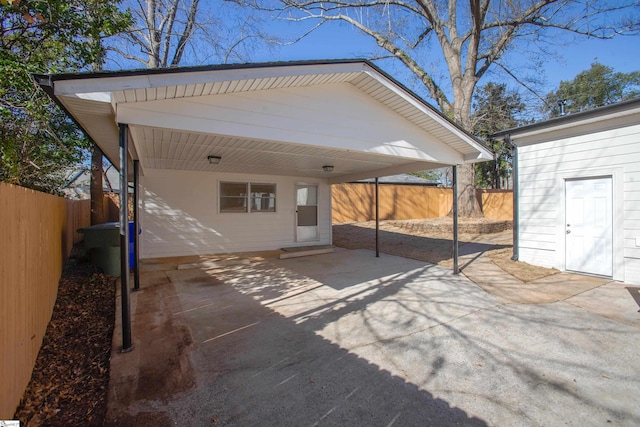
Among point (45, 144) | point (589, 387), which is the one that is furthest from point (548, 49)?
point (45, 144)

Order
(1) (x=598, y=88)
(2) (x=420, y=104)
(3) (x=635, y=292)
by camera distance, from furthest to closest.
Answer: (1) (x=598, y=88)
(2) (x=420, y=104)
(3) (x=635, y=292)

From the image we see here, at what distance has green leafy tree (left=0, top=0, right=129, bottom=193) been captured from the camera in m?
5.16

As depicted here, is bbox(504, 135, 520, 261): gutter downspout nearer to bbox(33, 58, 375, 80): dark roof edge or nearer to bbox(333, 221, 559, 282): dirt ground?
bbox(333, 221, 559, 282): dirt ground

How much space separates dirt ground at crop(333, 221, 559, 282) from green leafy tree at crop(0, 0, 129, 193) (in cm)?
827

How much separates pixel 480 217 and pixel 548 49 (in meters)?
8.07

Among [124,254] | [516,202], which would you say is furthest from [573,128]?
[124,254]

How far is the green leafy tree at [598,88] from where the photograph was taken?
22.9 m

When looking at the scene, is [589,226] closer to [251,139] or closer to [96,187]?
[251,139]

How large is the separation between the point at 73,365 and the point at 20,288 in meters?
1.09

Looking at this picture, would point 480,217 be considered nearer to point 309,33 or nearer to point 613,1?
point 613,1

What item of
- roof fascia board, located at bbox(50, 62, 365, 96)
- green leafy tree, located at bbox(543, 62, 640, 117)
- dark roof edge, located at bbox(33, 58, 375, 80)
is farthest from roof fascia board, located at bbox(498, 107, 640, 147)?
green leafy tree, located at bbox(543, 62, 640, 117)

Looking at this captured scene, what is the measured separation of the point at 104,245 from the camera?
6.06 metres

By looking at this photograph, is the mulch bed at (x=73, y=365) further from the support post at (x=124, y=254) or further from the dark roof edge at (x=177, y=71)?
the dark roof edge at (x=177, y=71)

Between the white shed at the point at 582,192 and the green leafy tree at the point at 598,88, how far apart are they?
828 inches
